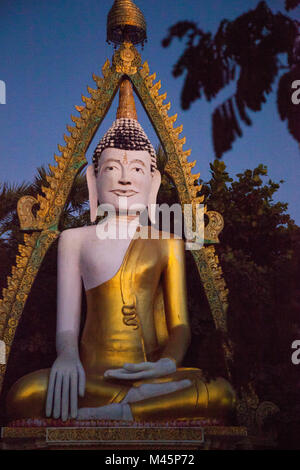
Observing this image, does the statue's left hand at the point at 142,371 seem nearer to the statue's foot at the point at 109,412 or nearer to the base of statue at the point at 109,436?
the statue's foot at the point at 109,412

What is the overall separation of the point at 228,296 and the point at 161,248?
0.81m

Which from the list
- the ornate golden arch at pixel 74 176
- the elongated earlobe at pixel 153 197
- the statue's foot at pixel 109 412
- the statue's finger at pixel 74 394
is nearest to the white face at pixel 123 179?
the elongated earlobe at pixel 153 197

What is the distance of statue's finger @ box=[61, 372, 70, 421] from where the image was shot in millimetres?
5473

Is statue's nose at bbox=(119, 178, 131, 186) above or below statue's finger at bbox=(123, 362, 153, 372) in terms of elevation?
above

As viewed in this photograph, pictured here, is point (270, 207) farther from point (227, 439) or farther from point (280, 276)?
point (227, 439)

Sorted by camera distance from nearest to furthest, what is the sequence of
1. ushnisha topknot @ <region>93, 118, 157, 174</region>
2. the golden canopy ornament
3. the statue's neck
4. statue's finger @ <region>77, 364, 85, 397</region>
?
1. statue's finger @ <region>77, 364, 85, 397</region>
2. the golden canopy ornament
3. the statue's neck
4. ushnisha topknot @ <region>93, 118, 157, 174</region>

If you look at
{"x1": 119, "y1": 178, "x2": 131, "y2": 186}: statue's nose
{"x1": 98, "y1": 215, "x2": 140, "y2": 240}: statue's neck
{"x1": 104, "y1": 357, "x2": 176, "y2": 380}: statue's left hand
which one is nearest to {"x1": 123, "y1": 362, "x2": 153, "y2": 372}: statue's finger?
{"x1": 104, "y1": 357, "x2": 176, "y2": 380}: statue's left hand

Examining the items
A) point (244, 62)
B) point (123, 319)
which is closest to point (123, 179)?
point (123, 319)

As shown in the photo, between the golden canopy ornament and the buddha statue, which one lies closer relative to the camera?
the buddha statue

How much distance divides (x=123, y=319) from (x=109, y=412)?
91cm

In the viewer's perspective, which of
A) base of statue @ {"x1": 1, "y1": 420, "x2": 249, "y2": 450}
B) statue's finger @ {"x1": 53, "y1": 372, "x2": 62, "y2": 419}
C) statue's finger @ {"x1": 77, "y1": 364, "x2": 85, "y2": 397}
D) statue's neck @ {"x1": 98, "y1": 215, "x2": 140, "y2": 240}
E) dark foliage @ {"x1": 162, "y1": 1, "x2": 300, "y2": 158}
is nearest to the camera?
dark foliage @ {"x1": 162, "y1": 1, "x2": 300, "y2": 158}

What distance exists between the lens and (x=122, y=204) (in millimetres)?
6559

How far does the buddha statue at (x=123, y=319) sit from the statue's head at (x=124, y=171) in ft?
0.03

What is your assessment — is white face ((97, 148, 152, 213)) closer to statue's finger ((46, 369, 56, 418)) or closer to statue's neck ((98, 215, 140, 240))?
statue's neck ((98, 215, 140, 240))
